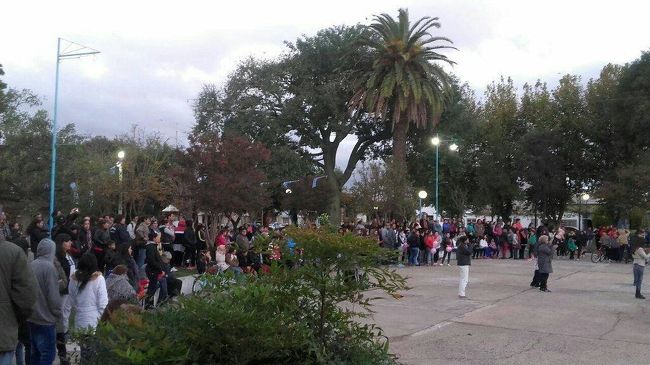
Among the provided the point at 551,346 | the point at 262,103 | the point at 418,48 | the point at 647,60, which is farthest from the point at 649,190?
the point at 551,346

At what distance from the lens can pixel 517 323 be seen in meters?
11.7

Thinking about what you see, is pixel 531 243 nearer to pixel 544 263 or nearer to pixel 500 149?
pixel 544 263

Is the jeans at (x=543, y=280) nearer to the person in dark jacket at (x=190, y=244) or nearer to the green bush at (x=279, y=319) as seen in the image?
the person in dark jacket at (x=190, y=244)

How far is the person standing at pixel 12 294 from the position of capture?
455 centimetres

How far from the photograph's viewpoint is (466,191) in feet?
157

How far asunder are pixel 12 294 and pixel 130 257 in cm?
612

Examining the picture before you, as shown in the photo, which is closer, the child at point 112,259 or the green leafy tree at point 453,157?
the child at point 112,259

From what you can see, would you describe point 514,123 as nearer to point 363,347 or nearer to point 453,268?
point 453,268

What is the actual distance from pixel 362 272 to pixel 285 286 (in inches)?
22.8

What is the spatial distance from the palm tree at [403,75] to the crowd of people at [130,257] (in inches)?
299

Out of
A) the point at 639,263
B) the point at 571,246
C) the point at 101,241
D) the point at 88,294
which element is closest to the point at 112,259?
the point at 101,241

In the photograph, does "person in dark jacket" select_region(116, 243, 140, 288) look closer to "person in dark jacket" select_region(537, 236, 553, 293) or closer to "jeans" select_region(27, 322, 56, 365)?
"jeans" select_region(27, 322, 56, 365)

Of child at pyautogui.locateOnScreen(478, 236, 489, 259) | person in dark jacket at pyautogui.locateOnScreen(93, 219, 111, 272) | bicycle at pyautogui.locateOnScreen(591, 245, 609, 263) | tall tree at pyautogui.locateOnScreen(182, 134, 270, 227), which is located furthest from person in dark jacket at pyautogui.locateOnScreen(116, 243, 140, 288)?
bicycle at pyautogui.locateOnScreen(591, 245, 609, 263)

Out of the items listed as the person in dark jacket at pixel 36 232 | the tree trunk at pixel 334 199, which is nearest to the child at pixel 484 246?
the tree trunk at pixel 334 199
